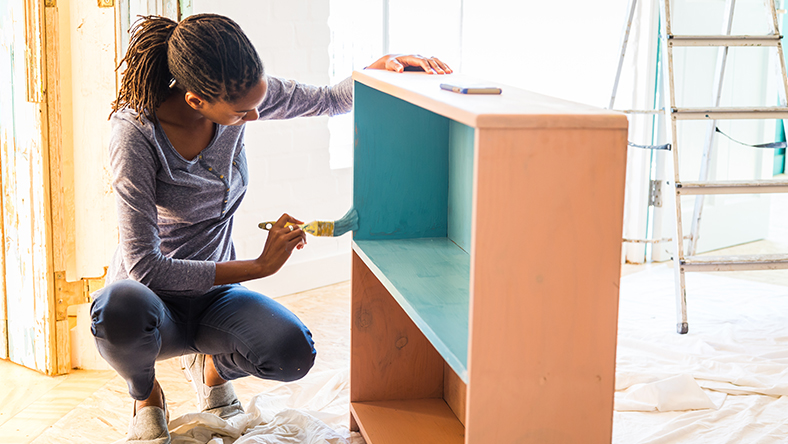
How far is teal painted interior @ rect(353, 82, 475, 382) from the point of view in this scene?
1.65 m

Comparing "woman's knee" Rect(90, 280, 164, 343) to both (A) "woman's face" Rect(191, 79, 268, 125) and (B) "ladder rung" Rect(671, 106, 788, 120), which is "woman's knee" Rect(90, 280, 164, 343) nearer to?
(A) "woman's face" Rect(191, 79, 268, 125)

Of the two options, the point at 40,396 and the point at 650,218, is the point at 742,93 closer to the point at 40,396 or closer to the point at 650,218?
the point at 650,218

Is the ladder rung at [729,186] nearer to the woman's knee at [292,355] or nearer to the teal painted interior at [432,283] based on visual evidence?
the teal painted interior at [432,283]

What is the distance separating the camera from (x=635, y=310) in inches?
110

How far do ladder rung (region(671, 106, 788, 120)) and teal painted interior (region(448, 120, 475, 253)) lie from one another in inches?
43.6

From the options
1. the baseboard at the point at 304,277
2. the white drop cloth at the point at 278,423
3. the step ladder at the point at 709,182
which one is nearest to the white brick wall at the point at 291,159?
the baseboard at the point at 304,277

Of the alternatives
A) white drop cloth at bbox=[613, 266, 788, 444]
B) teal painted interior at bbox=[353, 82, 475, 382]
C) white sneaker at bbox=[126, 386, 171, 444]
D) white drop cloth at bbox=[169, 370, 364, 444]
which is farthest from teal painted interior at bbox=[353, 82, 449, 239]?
white drop cloth at bbox=[613, 266, 788, 444]

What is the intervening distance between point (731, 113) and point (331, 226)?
1.51 metres

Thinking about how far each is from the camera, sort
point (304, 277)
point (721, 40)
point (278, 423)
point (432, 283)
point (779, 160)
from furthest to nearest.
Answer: point (779, 160) < point (304, 277) < point (721, 40) < point (278, 423) < point (432, 283)

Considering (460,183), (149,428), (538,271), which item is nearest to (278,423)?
(149,428)

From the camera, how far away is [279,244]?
1613mm

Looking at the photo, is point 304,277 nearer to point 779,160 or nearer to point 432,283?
point 432,283

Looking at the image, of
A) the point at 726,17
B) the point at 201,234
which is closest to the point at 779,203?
the point at 726,17

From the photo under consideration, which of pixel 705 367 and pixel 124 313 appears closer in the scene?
pixel 124 313
